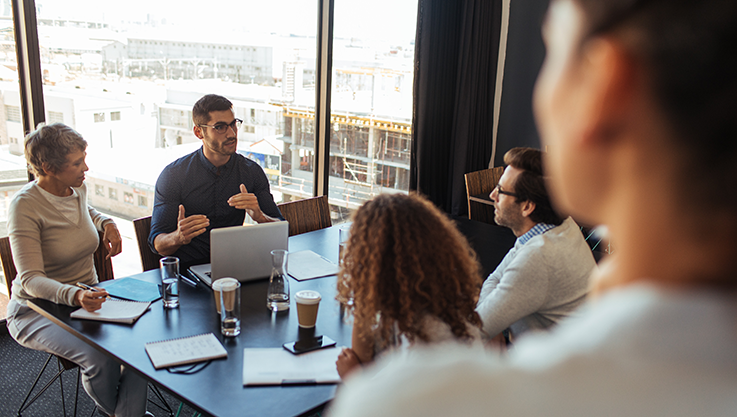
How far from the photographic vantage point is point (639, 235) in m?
0.29

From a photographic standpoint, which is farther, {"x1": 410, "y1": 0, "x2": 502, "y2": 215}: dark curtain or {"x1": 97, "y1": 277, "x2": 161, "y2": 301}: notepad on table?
{"x1": 410, "y1": 0, "x2": 502, "y2": 215}: dark curtain

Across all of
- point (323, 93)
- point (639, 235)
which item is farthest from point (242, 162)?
point (639, 235)

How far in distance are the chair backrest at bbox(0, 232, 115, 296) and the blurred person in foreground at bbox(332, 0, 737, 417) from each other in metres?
2.49

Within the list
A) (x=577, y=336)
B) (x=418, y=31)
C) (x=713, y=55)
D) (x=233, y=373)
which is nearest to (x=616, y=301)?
(x=577, y=336)

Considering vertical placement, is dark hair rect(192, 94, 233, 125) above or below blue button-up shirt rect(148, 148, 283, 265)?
above

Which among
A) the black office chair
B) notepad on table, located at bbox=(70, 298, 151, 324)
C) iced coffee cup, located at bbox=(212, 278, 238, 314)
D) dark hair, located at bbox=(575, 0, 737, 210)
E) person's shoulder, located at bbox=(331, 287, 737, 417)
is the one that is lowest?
the black office chair

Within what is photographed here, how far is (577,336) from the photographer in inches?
10.3

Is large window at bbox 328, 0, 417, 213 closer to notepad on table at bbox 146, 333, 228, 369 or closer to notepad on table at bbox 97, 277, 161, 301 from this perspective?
notepad on table at bbox 97, 277, 161, 301

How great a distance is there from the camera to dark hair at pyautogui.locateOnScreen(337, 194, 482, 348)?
127 centimetres

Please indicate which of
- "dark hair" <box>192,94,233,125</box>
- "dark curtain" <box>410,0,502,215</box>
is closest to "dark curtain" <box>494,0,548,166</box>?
"dark curtain" <box>410,0,502,215</box>

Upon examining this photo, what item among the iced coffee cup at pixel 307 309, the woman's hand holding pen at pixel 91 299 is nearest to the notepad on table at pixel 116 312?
the woman's hand holding pen at pixel 91 299

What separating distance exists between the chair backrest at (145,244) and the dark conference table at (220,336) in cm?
37

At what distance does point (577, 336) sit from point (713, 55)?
16 centimetres

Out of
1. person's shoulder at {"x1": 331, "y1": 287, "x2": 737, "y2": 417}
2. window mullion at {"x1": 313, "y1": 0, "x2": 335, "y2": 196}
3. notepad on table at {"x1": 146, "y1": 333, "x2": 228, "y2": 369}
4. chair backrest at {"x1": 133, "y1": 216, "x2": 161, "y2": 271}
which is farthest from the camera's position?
window mullion at {"x1": 313, "y1": 0, "x2": 335, "y2": 196}
